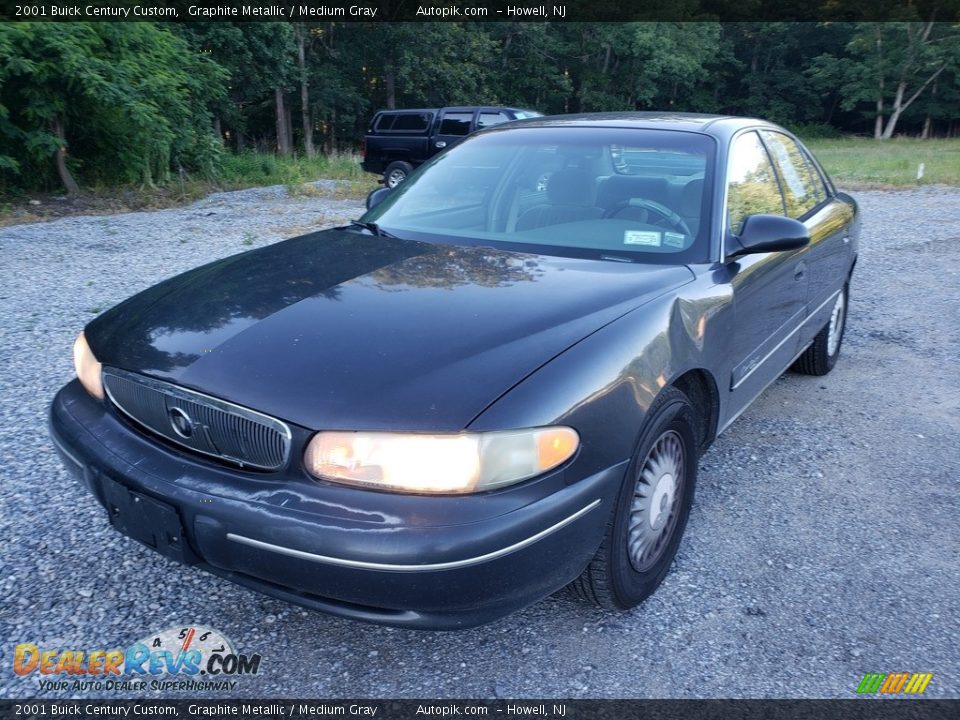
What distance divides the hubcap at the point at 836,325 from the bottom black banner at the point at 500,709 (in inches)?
116

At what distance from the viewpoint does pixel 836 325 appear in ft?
15.9

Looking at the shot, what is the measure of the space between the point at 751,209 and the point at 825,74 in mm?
49194

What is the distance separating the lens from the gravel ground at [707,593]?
7.19ft

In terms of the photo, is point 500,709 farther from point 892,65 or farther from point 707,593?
point 892,65

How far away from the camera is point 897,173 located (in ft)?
61.3

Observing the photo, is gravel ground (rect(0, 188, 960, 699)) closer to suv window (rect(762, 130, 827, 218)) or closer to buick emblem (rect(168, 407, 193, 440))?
buick emblem (rect(168, 407, 193, 440))

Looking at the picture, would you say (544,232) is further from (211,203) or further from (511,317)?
(211,203)

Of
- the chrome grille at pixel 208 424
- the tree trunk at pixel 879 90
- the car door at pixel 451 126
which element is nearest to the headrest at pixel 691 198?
the chrome grille at pixel 208 424

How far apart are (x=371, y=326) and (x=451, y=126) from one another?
1489 centimetres

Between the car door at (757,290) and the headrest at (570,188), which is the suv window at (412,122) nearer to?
the car door at (757,290)

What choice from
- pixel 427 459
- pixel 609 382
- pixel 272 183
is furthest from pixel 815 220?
pixel 272 183

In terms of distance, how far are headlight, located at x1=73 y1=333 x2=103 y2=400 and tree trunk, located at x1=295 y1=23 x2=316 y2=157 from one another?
85.5 ft

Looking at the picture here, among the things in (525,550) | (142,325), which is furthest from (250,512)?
(142,325)

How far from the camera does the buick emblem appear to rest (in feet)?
6.66
